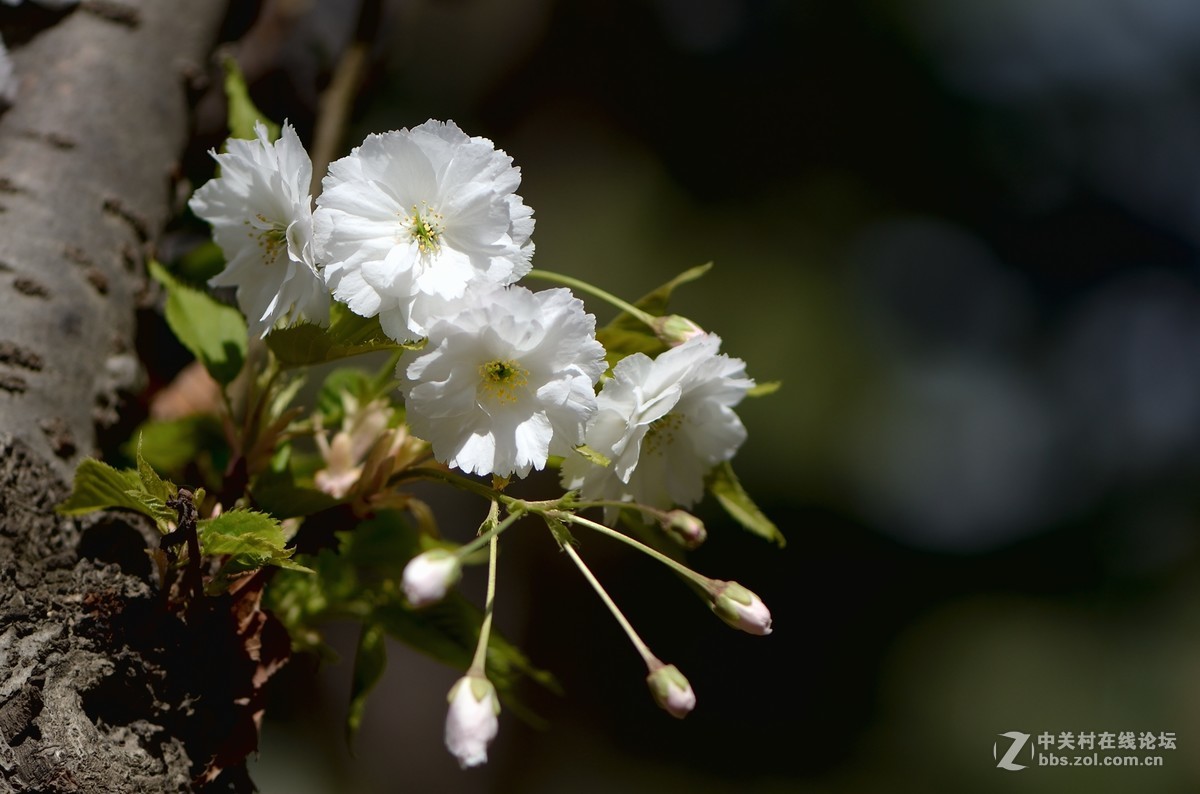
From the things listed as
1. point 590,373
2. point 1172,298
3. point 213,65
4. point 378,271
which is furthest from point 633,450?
point 1172,298

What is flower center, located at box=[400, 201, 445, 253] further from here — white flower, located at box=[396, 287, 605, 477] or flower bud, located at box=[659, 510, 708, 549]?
flower bud, located at box=[659, 510, 708, 549]

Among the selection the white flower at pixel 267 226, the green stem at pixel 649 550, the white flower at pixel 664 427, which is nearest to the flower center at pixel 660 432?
the white flower at pixel 664 427

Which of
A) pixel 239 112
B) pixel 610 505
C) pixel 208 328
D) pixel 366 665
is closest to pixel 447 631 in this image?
pixel 366 665

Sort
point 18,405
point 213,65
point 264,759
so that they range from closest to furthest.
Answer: point 18,405
point 213,65
point 264,759

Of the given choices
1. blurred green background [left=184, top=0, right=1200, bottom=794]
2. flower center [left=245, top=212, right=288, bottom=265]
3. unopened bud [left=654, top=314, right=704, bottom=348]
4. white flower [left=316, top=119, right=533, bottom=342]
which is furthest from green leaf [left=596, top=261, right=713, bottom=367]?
blurred green background [left=184, top=0, right=1200, bottom=794]

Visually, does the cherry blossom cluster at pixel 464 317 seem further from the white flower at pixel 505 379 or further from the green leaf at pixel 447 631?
the green leaf at pixel 447 631

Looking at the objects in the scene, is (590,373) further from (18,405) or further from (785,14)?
(785,14)
